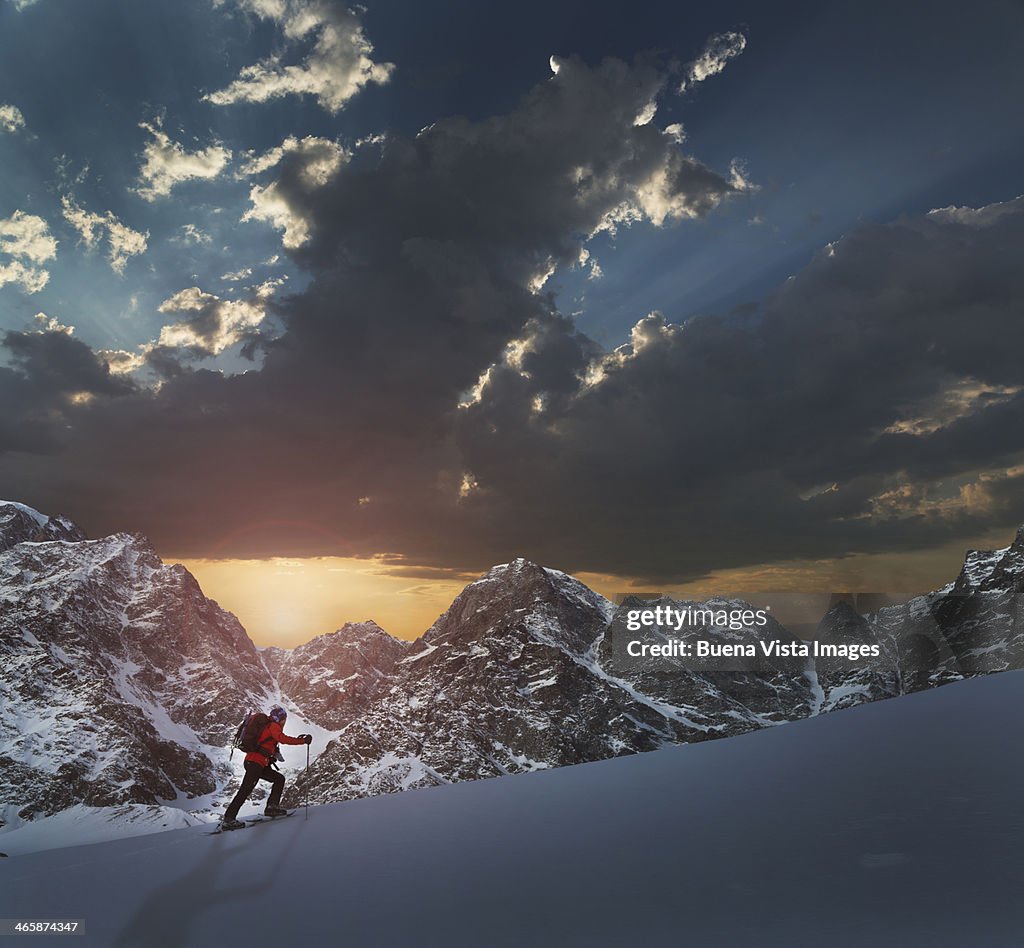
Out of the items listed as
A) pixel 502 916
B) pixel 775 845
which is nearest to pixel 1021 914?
pixel 775 845

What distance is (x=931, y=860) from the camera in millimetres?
7980

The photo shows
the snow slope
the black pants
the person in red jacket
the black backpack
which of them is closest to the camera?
the snow slope

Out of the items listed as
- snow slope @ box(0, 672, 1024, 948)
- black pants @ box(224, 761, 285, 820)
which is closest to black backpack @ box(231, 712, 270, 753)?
black pants @ box(224, 761, 285, 820)

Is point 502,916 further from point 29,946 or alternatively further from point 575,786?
point 575,786

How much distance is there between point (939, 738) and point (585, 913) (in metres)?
9.70

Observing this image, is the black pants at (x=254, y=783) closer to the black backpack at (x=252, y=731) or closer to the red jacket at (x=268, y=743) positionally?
the red jacket at (x=268, y=743)

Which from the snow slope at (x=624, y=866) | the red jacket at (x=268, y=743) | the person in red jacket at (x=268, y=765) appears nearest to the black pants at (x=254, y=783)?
the person in red jacket at (x=268, y=765)

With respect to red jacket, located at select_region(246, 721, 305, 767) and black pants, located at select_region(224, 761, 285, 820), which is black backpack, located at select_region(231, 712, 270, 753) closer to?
red jacket, located at select_region(246, 721, 305, 767)

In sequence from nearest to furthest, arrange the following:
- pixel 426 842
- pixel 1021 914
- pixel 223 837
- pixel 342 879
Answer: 1. pixel 1021 914
2. pixel 342 879
3. pixel 426 842
4. pixel 223 837

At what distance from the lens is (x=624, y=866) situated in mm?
8711

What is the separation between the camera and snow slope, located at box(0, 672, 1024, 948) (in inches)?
277

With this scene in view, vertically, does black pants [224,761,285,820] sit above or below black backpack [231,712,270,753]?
below

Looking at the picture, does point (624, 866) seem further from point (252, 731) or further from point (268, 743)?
point (252, 731)

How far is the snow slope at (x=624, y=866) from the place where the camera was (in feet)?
23.1
